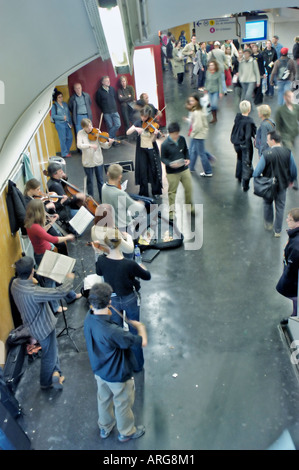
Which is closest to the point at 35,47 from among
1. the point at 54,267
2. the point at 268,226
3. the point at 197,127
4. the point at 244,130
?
the point at 54,267

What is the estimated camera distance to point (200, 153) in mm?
9094

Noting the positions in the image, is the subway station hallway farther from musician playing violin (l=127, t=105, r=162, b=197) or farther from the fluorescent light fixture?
the fluorescent light fixture

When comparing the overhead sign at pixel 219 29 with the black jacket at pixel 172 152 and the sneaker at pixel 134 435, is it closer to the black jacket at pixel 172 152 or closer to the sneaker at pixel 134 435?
the black jacket at pixel 172 152

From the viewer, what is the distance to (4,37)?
138 inches

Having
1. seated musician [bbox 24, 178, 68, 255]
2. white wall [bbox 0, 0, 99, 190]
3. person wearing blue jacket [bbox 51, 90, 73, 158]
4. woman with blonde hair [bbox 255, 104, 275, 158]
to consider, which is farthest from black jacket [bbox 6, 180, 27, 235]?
person wearing blue jacket [bbox 51, 90, 73, 158]

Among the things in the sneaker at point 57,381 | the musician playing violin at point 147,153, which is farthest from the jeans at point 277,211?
the sneaker at point 57,381

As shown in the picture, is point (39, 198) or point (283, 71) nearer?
point (39, 198)

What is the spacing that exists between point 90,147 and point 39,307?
4.31 m

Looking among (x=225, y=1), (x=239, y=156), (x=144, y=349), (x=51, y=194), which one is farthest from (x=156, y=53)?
(x=144, y=349)

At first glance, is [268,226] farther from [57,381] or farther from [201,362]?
[57,381]

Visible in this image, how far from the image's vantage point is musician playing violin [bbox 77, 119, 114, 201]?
8148 mm

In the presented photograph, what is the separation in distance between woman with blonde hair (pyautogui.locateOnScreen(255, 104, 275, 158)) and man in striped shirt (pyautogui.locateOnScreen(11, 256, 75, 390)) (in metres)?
4.61

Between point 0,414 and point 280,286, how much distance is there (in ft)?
10.5
